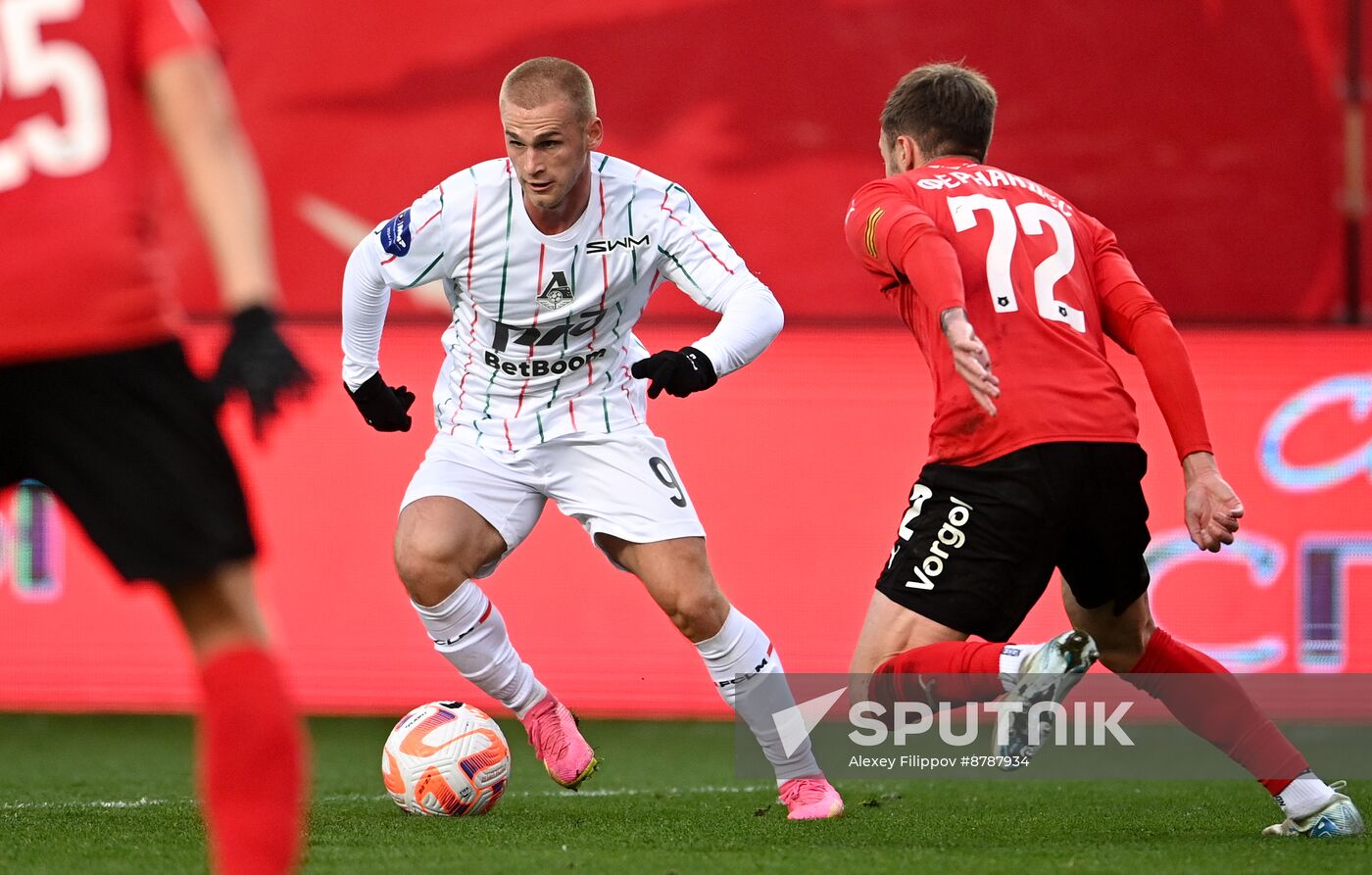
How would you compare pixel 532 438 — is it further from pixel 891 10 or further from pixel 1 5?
pixel 891 10

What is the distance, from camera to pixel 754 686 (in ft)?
15.3

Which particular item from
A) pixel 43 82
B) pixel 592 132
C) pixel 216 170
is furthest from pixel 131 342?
pixel 592 132

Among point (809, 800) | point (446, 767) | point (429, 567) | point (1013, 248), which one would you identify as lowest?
point (809, 800)

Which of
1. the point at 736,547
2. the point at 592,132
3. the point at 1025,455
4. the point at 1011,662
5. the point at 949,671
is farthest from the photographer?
the point at 736,547

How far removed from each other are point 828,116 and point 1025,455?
3.89 m

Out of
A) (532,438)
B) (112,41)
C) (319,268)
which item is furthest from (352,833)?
(319,268)

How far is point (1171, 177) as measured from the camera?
740 centimetres

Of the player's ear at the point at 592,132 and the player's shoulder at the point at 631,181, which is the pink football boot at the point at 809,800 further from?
the player's ear at the point at 592,132

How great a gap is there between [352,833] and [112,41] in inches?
89.2

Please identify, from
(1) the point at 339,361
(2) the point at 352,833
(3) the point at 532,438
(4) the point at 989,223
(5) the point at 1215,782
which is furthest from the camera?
(1) the point at 339,361

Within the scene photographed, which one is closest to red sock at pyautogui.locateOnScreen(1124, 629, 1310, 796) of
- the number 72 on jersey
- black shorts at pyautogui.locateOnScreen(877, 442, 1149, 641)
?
black shorts at pyautogui.locateOnScreen(877, 442, 1149, 641)

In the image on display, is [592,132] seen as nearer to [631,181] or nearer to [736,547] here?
[631,181]

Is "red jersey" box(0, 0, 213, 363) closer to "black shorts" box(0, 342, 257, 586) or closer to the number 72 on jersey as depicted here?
"black shorts" box(0, 342, 257, 586)

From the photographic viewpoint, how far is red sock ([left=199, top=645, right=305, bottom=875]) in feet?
8.07
